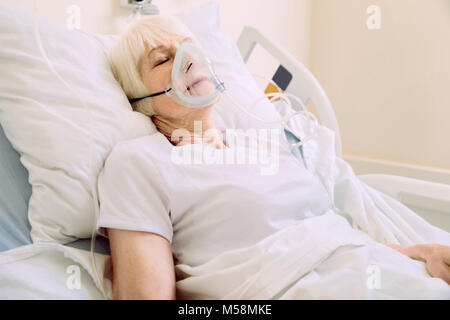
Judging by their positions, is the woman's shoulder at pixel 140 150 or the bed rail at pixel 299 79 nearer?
the woman's shoulder at pixel 140 150

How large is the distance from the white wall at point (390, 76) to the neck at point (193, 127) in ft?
4.54

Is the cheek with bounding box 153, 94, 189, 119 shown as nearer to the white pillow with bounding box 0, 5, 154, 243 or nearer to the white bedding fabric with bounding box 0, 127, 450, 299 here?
the white pillow with bounding box 0, 5, 154, 243

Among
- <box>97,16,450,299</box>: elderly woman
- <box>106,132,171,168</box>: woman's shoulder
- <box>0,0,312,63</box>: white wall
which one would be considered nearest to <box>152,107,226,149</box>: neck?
<box>97,16,450,299</box>: elderly woman

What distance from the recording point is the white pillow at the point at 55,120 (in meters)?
Result: 1.00

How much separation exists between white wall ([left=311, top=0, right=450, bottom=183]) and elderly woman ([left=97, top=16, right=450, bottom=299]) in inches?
48.7

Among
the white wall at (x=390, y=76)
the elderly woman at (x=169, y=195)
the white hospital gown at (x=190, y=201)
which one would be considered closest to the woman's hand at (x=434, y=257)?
the elderly woman at (x=169, y=195)

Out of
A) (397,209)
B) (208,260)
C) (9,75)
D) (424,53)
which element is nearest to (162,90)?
(9,75)

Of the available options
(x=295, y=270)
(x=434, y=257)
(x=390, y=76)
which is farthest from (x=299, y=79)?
(x=295, y=270)

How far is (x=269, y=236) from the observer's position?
3.31 feet

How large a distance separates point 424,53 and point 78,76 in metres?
1.74

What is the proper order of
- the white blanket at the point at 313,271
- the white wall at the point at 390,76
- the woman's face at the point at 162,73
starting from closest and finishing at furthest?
the white blanket at the point at 313,271 → the woman's face at the point at 162,73 → the white wall at the point at 390,76

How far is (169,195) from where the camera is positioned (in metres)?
1.01

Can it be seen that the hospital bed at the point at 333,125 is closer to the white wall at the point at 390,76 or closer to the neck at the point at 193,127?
the white wall at the point at 390,76

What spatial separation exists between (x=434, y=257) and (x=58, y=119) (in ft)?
3.03
